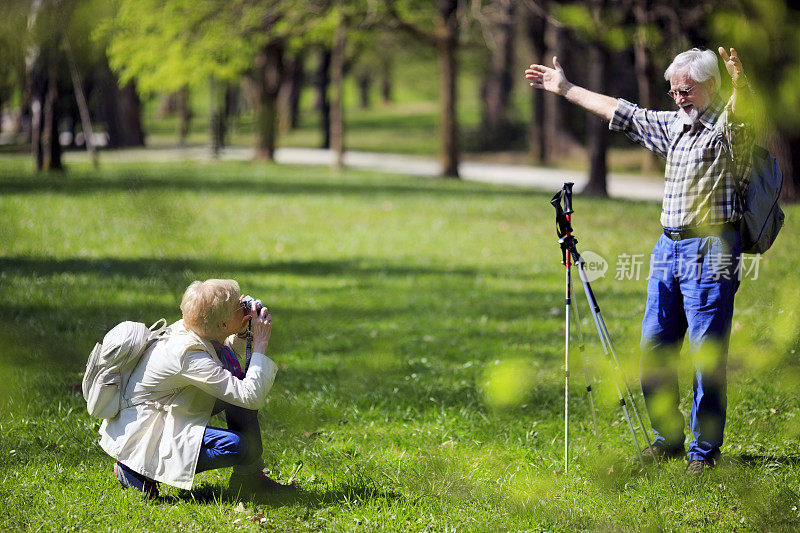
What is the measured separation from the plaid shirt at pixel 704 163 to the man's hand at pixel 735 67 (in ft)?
0.44

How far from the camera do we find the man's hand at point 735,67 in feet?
11.4

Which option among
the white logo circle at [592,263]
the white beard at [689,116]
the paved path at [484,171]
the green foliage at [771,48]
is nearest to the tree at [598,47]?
the paved path at [484,171]

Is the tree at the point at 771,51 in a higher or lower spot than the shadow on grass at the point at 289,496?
higher

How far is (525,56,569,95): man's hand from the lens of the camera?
163 inches

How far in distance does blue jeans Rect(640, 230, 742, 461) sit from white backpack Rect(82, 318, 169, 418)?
244 centimetres

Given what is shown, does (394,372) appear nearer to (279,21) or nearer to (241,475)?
(241,475)

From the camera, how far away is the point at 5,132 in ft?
7.66

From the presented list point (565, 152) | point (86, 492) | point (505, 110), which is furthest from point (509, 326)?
point (505, 110)

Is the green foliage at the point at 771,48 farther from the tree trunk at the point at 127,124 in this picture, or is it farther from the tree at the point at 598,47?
the tree at the point at 598,47

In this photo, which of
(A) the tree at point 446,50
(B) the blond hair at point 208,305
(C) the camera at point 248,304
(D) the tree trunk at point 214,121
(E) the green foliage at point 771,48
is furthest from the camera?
(A) the tree at point 446,50

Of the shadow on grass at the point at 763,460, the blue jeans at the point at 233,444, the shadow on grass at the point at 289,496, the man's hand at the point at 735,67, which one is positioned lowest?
the shadow on grass at the point at 763,460

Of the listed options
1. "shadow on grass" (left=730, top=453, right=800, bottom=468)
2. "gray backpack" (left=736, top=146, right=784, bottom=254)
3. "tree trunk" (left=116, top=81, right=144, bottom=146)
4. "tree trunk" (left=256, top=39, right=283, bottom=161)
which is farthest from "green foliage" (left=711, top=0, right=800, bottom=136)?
"tree trunk" (left=256, top=39, right=283, bottom=161)

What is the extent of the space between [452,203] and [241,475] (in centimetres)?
1232

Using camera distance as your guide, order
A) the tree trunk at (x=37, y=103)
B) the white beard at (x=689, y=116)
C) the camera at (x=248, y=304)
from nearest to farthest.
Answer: the tree trunk at (x=37, y=103) < the camera at (x=248, y=304) < the white beard at (x=689, y=116)
